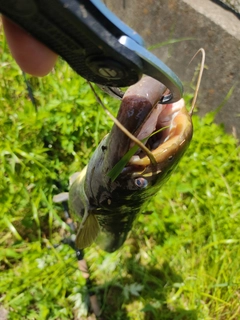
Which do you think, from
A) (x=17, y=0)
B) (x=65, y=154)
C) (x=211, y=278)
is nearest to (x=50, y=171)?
(x=65, y=154)

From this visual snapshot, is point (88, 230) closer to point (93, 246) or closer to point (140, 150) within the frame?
point (140, 150)

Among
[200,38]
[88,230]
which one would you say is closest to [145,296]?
[88,230]

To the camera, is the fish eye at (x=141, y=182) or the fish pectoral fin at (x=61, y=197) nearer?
the fish eye at (x=141, y=182)

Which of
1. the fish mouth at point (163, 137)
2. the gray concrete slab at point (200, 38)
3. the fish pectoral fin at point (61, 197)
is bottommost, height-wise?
the fish pectoral fin at point (61, 197)

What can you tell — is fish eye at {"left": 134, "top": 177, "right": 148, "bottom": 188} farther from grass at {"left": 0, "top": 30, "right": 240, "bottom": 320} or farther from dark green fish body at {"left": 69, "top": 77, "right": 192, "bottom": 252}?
grass at {"left": 0, "top": 30, "right": 240, "bottom": 320}

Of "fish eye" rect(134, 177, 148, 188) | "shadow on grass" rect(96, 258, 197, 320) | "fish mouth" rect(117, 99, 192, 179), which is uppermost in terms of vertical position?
"fish mouth" rect(117, 99, 192, 179)

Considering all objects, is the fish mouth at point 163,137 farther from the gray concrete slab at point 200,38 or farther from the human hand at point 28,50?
the gray concrete slab at point 200,38

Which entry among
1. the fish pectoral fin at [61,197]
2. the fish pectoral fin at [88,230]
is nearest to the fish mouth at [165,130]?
the fish pectoral fin at [88,230]

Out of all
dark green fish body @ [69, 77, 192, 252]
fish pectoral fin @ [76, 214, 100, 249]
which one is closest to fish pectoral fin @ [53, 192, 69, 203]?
fish pectoral fin @ [76, 214, 100, 249]

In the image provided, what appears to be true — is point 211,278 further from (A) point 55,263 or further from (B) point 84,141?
(B) point 84,141
